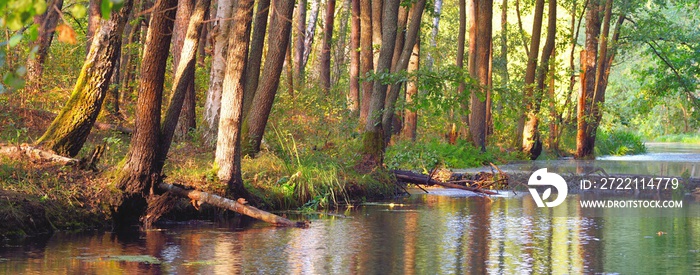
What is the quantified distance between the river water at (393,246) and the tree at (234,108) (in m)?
0.76

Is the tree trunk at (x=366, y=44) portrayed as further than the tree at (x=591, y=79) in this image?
No

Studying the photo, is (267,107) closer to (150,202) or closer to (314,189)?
(314,189)

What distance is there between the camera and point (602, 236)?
12.6 m

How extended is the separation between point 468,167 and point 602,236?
12.5 m

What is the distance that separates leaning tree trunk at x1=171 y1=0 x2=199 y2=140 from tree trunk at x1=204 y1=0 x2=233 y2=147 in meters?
0.62

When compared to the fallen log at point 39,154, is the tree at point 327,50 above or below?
above

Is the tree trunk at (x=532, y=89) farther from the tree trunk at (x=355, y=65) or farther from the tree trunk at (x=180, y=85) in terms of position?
the tree trunk at (x=180, y=85)

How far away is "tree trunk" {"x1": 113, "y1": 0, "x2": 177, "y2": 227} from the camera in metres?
12.6

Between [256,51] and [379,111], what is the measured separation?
11.5 ft

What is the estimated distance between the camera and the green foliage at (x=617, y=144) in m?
40.7

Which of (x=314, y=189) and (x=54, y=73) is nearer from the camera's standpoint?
(x=314, y=189)

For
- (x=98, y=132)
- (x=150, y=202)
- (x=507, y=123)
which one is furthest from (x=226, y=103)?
(x=507, y=123)

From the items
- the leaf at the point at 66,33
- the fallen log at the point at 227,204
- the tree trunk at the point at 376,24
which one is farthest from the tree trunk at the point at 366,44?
the leaf at the point at 66,33

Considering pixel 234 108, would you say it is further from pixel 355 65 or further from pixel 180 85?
pixel 355 65
